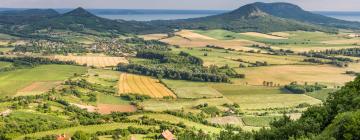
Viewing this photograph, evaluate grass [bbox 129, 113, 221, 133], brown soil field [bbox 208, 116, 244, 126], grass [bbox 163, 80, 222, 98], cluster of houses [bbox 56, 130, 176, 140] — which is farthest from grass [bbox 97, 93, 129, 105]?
cluster of houses [bbox 56, 130, 176, 140]

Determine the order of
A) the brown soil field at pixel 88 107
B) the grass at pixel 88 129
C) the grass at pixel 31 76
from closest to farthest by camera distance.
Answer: the grass at pixel 88 129
the brown soil field at pixel 88 107
the grass at pixel 31 76

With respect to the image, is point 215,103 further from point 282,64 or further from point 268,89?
point 282,64

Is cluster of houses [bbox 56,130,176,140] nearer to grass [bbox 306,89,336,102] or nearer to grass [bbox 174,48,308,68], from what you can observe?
grass [bbox 306,89,336,102]

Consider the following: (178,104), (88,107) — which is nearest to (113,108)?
(88,107)

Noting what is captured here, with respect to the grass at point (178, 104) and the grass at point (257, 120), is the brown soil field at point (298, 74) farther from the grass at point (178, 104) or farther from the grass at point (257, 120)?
the grass at point (257, 120)

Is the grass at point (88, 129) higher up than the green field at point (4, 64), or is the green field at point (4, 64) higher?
the grass at point (88, 129)

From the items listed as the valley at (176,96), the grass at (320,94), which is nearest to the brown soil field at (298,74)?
the valley at (176,96)

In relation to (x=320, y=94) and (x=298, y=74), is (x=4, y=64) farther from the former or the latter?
(x=320, y=94)
